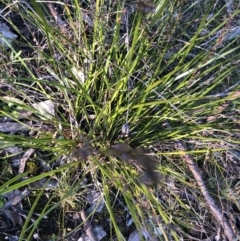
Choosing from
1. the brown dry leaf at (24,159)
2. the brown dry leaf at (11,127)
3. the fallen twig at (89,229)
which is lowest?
the fallen twig at (89,229)

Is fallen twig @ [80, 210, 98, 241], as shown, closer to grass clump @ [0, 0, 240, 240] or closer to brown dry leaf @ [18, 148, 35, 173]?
grass clump @ [0, 0, 240, 240]

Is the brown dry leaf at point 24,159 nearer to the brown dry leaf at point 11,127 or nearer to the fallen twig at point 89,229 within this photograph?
the brown dry leaf at point 11,127

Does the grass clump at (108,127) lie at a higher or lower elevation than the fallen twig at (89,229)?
higher

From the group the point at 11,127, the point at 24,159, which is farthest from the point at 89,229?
the point at 11,127

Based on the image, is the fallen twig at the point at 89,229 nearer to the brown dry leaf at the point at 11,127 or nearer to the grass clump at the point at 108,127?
the grass clump at the point at 108,127

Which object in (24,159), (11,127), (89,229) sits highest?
(11,127)

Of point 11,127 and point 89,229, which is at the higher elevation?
point 11,127

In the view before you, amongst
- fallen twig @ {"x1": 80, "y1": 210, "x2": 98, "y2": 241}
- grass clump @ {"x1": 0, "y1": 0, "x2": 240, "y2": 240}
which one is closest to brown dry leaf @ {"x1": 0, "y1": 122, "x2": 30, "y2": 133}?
grass clump @ {"x1": 0, "y1": 0, "x2": 240, "y2": 240}

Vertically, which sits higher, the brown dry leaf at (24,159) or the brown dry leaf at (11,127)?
the brown dry leaf at (11,127)

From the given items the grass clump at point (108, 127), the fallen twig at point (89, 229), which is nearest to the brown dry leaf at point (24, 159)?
the grass clump at point (108, 127)

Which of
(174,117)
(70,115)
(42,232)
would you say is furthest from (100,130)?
(42,232)

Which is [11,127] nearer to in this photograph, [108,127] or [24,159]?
[24,159]
